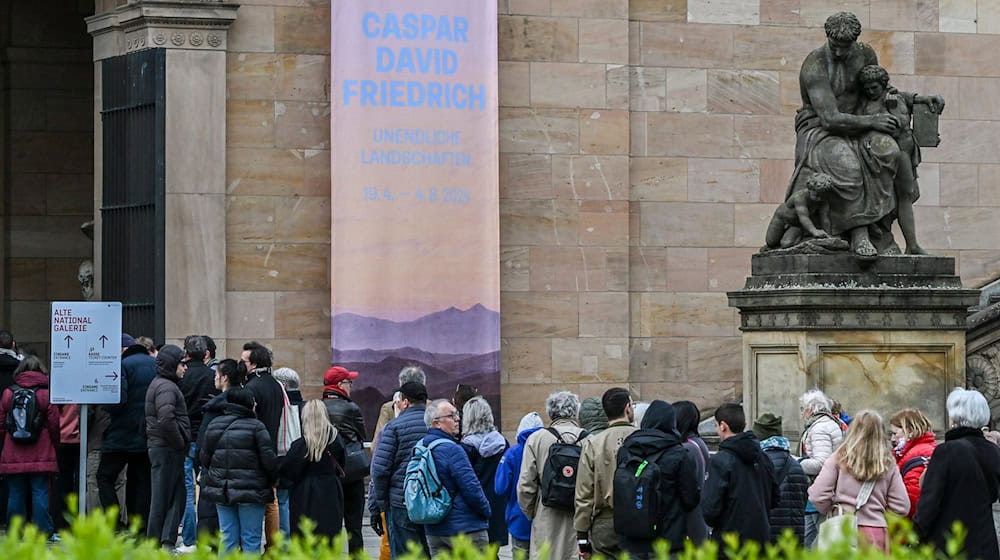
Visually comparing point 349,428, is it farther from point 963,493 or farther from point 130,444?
point 963,493

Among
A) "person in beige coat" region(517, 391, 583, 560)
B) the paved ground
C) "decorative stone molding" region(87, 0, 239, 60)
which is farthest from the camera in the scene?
"decorative stone molding" region(87, 0, 239, 60)

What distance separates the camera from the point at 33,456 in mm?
15633

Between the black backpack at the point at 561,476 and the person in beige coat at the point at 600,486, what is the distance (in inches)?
14.6

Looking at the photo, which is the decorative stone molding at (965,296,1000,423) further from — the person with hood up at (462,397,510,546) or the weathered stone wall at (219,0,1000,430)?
the person with hood up at (462,397,510,546)

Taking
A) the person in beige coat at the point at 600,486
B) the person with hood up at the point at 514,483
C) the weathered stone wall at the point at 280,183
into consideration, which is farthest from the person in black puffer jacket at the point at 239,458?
the weathered stone wall at the point at 280,183

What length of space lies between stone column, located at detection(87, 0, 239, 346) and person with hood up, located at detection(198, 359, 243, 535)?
536cm

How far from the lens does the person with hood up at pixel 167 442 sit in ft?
47.3

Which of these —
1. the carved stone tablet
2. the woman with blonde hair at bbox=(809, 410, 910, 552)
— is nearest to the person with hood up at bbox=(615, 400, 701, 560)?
the woman with blonde hair at bbox=(809, 410, 910, 552)

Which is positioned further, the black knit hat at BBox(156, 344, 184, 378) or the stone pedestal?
the stone pedestal

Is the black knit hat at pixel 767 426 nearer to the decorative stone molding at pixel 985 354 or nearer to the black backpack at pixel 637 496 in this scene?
the black backpack at pixel 637 496

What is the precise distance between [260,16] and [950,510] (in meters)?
11.1

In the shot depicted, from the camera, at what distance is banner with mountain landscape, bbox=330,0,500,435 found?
1897 cm

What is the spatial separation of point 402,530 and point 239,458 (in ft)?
4.17

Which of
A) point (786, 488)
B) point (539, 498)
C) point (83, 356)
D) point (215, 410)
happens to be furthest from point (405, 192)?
point (786, 488)
